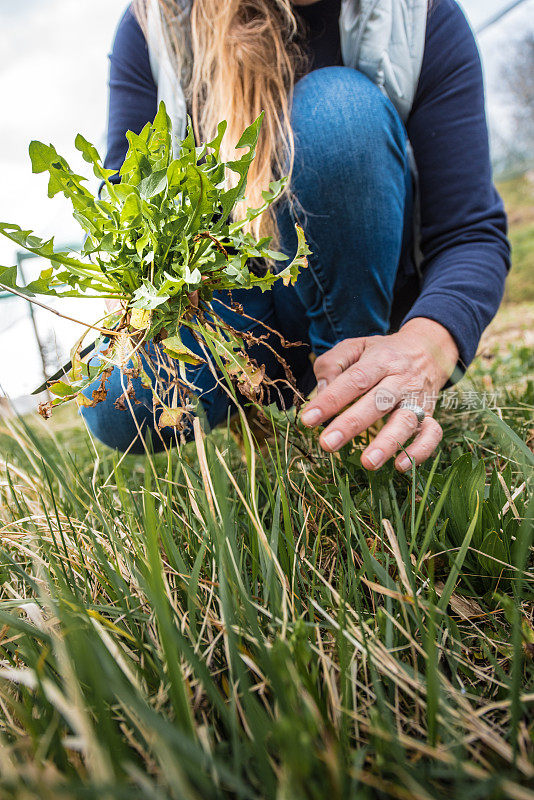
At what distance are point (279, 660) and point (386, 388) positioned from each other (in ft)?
1.69

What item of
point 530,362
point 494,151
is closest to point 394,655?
point 530,362

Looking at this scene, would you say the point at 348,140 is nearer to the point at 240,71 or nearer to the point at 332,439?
the point at 240,71

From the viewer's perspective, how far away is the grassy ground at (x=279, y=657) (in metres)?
0.36

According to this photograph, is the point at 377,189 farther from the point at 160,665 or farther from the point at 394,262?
the point at 160,665

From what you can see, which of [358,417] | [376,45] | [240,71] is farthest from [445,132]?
[358,417]

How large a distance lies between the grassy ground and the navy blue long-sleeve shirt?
507 mm

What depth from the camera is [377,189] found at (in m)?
1.08

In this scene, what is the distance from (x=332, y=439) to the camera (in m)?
0.78

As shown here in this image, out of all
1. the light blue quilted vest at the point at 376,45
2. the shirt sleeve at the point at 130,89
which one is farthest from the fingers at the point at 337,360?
the shirt sleeve at the point at 130,89

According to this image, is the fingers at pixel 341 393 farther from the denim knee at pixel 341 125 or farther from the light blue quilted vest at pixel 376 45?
the light blue quilted vest at pixel 376 45

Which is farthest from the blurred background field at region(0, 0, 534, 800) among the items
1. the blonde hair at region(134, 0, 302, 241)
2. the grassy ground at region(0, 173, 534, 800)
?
the blonde hair at region(134, 0, 302, 241)

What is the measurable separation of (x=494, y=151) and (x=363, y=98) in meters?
5.06

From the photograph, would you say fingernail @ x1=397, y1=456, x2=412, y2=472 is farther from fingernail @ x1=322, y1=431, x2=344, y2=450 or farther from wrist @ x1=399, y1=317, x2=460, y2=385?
wrist @ x1=399, y1=317, x2=460, y2=385

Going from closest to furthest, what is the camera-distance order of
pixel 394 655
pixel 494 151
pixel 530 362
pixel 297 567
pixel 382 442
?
1. pixel 394 655
2. pixel 297 567
3. pixel 382 442
4. pixel 530 362
5. pixel 494 151
